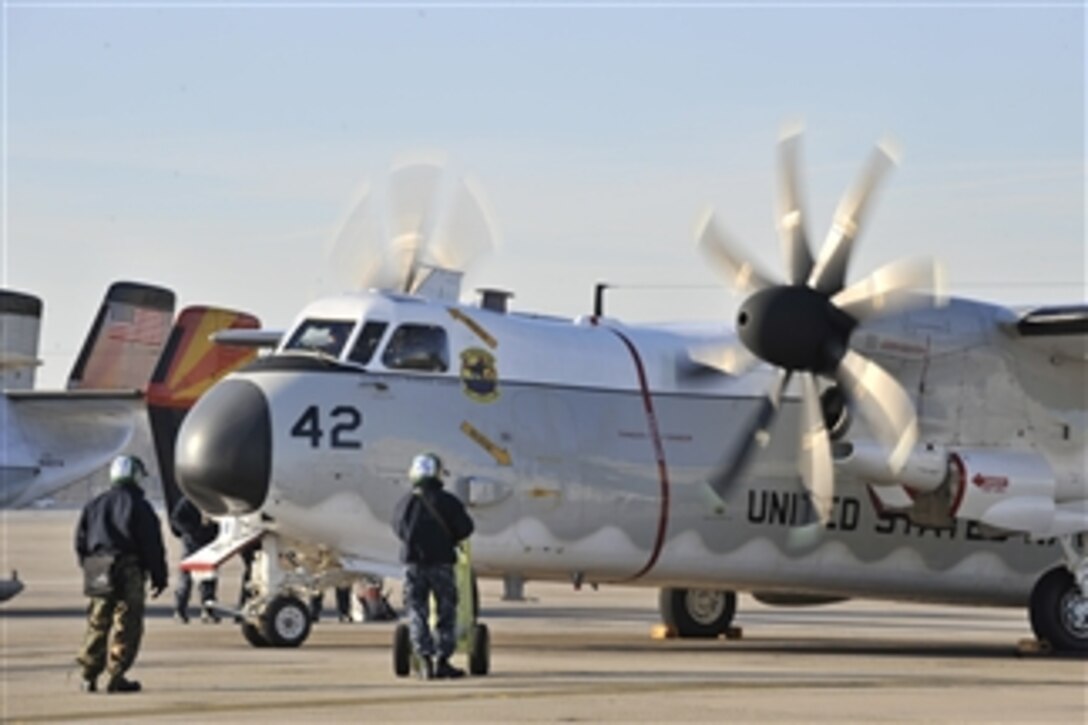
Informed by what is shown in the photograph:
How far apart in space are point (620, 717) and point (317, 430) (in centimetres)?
685

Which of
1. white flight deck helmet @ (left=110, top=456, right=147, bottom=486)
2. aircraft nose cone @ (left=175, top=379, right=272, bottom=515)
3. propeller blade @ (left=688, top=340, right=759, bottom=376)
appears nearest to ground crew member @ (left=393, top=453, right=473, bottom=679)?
white flight deck helmet @ (left=110, top=456, right=147, bottom=486)

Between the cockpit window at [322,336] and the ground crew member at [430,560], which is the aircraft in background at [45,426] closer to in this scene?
the cockpit window at [322,336]

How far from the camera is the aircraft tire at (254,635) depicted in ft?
70.1

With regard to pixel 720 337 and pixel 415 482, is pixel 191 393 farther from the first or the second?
pixel 415 482

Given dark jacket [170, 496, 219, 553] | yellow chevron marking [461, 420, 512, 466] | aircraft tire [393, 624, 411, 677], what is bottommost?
aircraft tire [393, 624, 411, 677]

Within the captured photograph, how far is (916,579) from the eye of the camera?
24.0 metres

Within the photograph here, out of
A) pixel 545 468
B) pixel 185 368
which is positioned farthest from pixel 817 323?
pixel 185 368

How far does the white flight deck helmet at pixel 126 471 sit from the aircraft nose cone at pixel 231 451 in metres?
2.80

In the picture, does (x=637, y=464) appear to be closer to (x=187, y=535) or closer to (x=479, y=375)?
(x=479, y=375)

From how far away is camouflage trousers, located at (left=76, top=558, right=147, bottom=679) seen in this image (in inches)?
669

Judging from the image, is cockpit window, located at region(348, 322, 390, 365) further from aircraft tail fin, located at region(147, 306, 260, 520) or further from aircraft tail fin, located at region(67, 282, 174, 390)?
aircraft tail fin, located at region(67, 282, 174, 390)

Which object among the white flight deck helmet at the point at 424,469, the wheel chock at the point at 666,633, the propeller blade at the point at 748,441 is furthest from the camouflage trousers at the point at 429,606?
the wheel chock at the point at 666,633

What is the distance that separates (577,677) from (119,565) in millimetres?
4038

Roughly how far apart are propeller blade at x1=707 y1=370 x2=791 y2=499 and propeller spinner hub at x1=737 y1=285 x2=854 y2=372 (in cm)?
58
